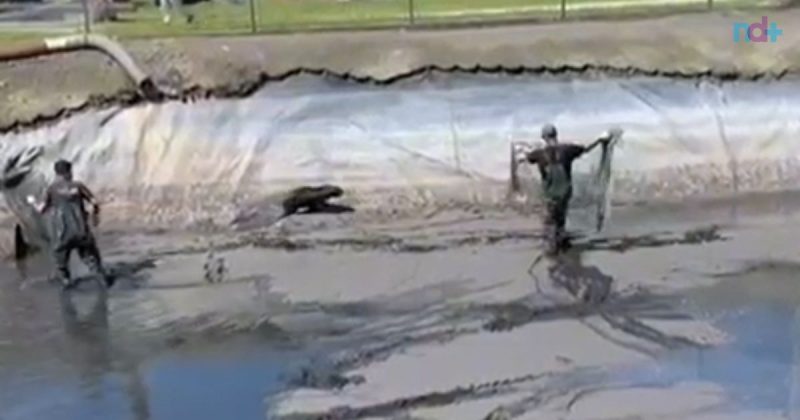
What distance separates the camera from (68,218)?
17938mm

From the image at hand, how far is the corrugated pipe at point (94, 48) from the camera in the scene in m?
24.3

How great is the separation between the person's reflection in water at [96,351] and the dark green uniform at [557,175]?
Answer: 541cm

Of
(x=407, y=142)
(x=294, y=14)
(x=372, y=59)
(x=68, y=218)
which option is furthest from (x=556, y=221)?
(x=294, y=14)

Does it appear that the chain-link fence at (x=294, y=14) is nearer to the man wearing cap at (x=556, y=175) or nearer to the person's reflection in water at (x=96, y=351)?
the man wearing cap at (x=556, y=175)

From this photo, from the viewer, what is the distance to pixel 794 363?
1431cm

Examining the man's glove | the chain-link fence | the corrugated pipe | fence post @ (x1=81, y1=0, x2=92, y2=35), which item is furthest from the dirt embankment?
fence post @ (x1=81, y1=0, x2=92, y2=35)

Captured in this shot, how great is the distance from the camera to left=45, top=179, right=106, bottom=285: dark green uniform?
17859 mm

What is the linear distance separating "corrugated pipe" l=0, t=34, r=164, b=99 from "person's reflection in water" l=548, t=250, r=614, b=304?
8109 mm

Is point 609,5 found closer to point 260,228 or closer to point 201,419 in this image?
point 260,228

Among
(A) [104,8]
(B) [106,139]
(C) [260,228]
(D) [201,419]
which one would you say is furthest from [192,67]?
(D) [201,419]

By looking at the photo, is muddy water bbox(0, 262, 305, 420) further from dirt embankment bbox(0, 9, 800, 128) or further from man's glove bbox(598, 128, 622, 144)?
man's glove bbox(598, 128, 622, 144)

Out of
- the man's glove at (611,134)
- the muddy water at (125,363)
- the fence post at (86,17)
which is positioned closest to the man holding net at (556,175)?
the man's glove at (611,134)

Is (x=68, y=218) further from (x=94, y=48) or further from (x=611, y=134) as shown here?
(x=611, y=134)

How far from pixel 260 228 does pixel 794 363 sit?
960 cm
